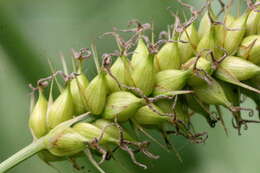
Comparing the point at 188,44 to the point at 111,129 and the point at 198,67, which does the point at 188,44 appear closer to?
the point at 198,67

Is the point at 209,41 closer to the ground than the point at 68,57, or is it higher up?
higher up

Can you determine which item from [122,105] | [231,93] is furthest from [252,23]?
Result: [122,105]

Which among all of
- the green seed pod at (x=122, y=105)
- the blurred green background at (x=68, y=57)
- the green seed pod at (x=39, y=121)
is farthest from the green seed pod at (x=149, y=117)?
the blurred green background at (x=68, y=57)

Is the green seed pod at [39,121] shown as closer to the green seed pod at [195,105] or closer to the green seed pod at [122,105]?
the green seed pod at [122,105]

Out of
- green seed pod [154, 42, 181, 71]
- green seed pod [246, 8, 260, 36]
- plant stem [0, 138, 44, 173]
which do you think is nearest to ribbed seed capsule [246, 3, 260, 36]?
green seed pod [246, 8, 260, 36]

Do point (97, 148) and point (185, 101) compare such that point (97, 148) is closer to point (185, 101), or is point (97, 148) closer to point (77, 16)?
point (185, 101)

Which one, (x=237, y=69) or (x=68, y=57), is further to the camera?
(x=68, y=57)
